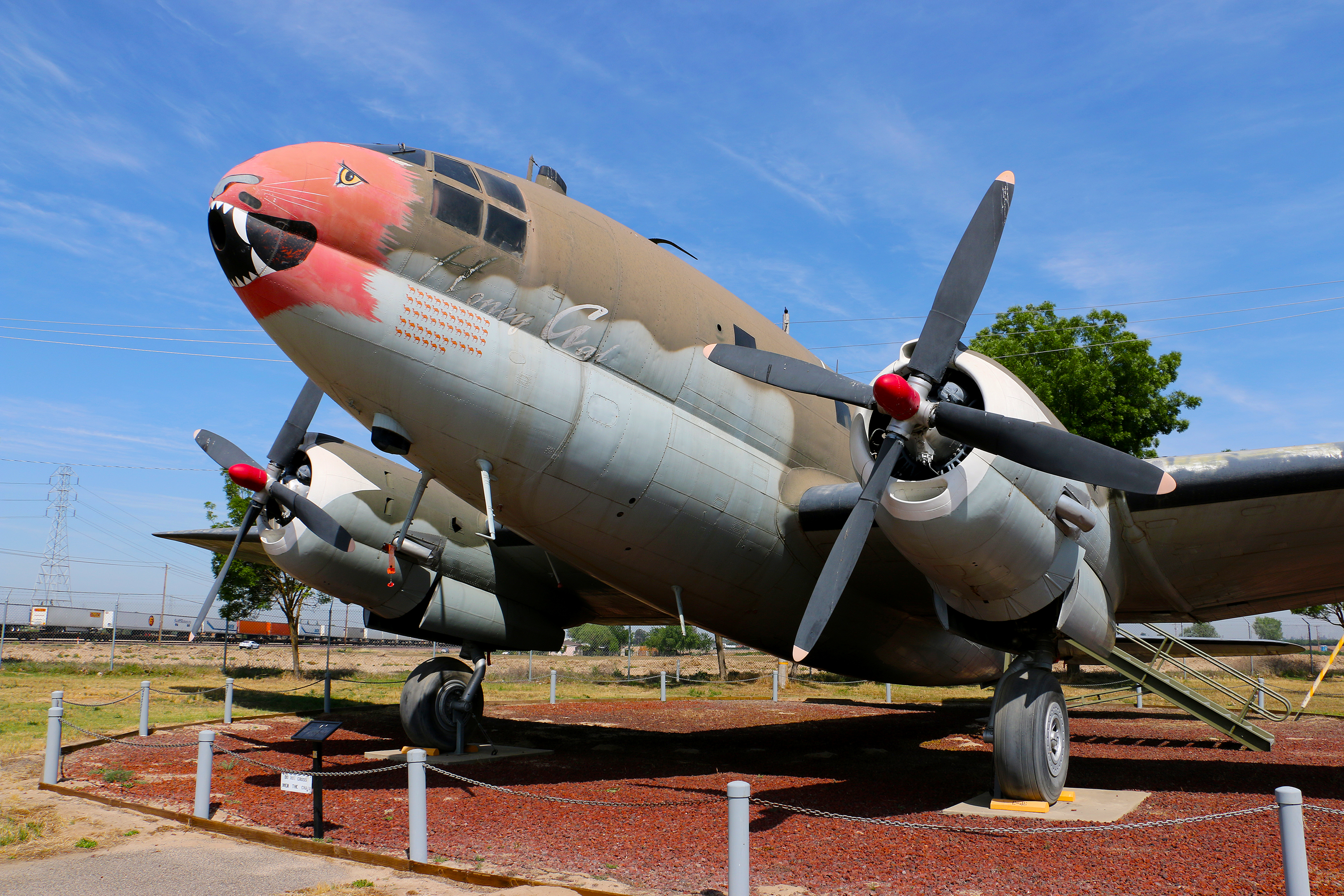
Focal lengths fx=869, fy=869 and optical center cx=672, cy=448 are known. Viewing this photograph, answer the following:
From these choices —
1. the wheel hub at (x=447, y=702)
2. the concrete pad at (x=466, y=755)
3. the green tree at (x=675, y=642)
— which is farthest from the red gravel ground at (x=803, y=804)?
the green tree at (x=675, y=642)

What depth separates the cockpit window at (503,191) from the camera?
30.5 ft

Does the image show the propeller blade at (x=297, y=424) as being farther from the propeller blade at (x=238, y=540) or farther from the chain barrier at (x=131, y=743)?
the chain barrier at (x=131, y=743)

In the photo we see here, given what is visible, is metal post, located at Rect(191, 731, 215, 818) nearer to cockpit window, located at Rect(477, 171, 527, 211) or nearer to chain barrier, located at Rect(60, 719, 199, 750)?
chain barrier, located at Rect(60, 719, 199, 750)

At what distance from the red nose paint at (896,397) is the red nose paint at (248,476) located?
8982 mm

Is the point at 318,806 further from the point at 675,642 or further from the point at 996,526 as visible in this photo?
the point at 675,642

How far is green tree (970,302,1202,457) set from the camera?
29266mm

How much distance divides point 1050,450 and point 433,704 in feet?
33.5

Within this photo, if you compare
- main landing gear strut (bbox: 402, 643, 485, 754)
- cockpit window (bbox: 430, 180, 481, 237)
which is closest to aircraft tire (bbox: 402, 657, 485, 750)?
main landing gear strut (bbox: 402, 643, 485, 754)

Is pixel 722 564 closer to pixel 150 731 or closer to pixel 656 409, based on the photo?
pixel 656 409

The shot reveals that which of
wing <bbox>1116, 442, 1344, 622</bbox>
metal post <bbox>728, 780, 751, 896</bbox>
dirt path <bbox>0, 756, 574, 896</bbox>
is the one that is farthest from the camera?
wing <bbox>1116, 442, 1344, 622</bbox>

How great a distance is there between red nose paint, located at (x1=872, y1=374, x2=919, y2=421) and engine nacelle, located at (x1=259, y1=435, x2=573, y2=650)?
7.51 metres

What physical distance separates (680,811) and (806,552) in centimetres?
376

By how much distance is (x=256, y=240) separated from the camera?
805cm

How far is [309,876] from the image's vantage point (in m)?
6.97
